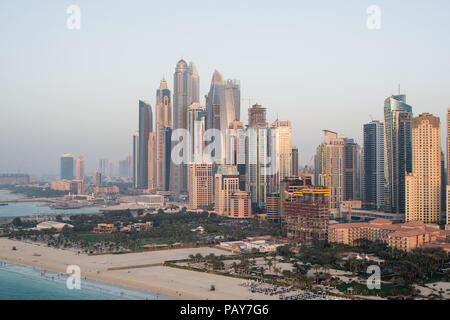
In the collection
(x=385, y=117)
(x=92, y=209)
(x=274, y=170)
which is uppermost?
(x=385, y=117)

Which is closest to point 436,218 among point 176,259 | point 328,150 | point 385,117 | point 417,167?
point 417,167

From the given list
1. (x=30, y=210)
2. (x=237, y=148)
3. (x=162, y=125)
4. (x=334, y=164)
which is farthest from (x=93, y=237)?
(x=162, y=125)

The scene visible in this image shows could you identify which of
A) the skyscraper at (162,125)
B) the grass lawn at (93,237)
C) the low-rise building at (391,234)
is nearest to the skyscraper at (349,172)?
the low-rise building at (391,234)

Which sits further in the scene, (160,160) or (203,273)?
(160,160)

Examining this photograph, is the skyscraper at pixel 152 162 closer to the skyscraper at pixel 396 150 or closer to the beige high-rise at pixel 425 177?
the skyscraper at pixel 396 150

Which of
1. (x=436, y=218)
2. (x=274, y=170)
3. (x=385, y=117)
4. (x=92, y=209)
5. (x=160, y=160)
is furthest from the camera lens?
(x=160, y=160)

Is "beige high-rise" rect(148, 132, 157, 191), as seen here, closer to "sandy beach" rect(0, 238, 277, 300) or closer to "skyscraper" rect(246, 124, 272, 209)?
"skyscraper" rect(246, 124, 272, 209)
